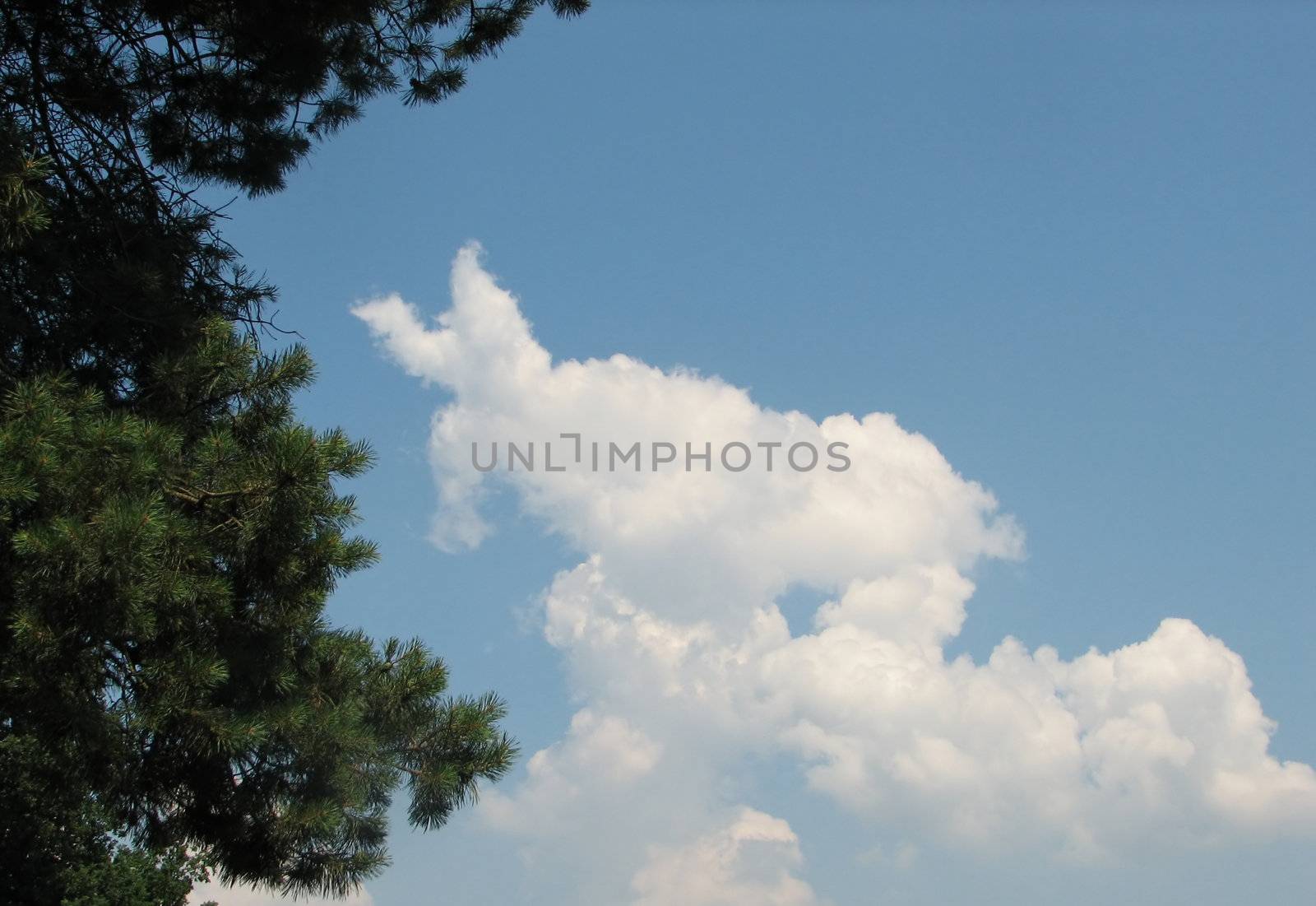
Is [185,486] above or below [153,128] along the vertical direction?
below

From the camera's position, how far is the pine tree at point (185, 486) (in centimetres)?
475

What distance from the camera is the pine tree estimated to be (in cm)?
475

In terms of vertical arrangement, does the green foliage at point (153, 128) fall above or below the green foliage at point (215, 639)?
above

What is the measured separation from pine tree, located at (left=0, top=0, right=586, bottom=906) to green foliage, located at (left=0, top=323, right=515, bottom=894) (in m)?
0.01

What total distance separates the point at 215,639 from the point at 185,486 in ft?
2.56

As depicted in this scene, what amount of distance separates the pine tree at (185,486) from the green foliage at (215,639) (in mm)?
15

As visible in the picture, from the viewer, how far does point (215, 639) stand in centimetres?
530

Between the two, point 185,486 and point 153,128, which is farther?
point 153,128

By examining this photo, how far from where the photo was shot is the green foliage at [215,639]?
4633 millimetres

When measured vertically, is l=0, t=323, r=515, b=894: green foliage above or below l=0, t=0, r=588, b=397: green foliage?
below

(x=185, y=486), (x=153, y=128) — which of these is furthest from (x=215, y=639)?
(x=153, y=128)

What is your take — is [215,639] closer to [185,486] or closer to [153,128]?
[185,486]

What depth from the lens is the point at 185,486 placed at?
208 inches

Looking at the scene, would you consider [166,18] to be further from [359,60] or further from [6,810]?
[6,810]
